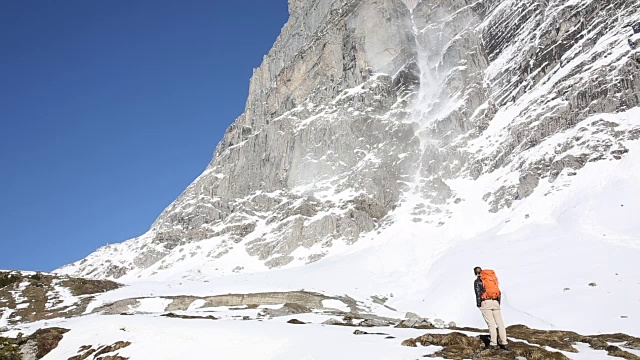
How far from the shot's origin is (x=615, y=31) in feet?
339

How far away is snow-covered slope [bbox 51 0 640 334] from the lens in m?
64.8

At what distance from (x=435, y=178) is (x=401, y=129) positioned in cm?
2755

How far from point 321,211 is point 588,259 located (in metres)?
82.2

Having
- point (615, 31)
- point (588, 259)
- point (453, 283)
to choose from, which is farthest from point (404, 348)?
point (615, 31)

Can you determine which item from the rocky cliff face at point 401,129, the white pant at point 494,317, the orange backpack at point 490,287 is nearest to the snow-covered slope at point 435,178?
the rocky cliff face at point 401,129

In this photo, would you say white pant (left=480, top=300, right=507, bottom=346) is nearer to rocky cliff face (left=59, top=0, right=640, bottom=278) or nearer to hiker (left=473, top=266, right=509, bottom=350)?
hiker (left=473, top=266, right=509, bottom=350)

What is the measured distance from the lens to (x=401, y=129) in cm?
14862

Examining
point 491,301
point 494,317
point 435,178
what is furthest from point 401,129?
point 491,301

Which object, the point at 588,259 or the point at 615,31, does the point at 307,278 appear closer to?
the point at 588,259

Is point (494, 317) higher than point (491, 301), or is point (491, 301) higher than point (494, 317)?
point (491, 301)

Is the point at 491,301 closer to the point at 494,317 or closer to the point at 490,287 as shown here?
the point at 490,287

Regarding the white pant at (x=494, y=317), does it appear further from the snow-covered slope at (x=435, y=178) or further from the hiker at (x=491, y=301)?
the snow-covered slope at (x=435, y=178)

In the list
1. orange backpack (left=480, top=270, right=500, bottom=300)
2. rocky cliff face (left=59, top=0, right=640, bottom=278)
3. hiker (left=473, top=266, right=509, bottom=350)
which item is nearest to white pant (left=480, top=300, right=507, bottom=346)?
hiker (left=473, top=266, right=509, bottom=350)

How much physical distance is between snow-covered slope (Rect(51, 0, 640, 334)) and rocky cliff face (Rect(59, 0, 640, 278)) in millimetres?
541
